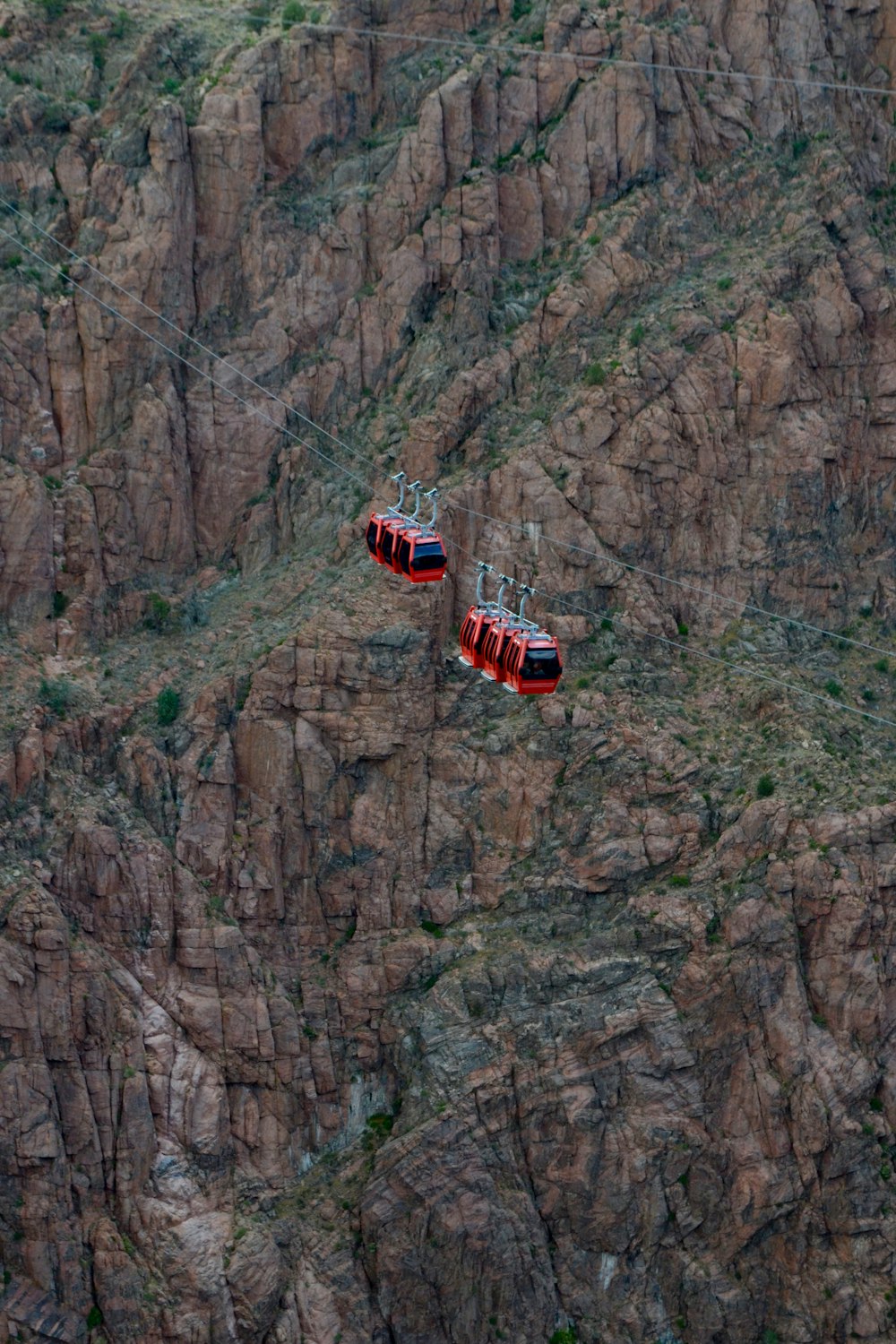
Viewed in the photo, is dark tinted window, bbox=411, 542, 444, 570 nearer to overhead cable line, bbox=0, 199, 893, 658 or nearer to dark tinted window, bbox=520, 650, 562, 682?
dark tinted window, bbox=520, 650, 562, 682

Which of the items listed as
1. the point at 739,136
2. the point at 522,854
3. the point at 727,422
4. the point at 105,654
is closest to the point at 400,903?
the point at 522,854

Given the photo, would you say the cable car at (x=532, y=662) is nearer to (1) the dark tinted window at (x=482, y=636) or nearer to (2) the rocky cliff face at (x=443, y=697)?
(1) the dark tinted window at (x=482, y=636)

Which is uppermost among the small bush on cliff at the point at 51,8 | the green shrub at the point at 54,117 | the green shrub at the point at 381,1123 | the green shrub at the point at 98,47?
the small bush on cliff at the point at 51,8

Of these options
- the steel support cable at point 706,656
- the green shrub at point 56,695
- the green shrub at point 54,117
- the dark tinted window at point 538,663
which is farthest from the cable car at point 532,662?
the green shrub at point 54,117

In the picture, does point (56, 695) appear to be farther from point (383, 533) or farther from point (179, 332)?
point (179, 332)

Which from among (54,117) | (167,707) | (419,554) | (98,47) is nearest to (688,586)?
(419,554)

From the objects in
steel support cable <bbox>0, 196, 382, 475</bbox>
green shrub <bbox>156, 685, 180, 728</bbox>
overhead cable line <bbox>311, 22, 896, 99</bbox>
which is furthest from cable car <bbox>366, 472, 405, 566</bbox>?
overhead cable line <bbox>311, 22, 896, 99</bbox>

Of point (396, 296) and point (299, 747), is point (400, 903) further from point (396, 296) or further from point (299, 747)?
point (396, 296)
